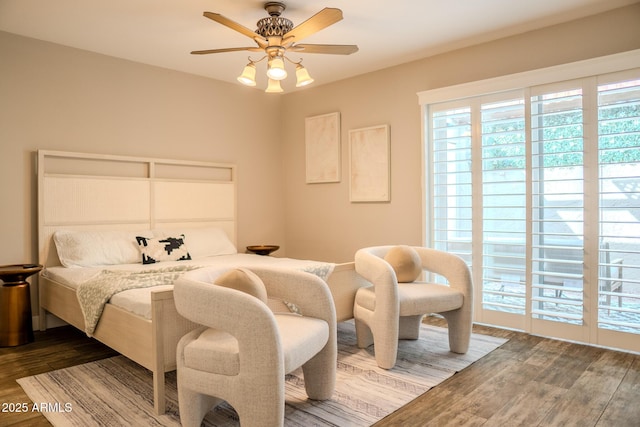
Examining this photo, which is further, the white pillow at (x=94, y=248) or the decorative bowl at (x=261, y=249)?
the decorative bowl at (x=261, y=249)

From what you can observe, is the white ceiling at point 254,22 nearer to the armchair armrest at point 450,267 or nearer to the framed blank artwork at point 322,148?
the framed blank artwork at point 322,148

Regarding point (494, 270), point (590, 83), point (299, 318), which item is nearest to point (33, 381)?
point (299, 318)

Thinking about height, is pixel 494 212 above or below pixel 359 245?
above

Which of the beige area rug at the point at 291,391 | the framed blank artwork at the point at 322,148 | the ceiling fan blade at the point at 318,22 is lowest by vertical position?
the beige area rug at the point at 291,391

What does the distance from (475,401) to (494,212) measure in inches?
73.4

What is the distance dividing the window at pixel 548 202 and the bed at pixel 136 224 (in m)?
1.35

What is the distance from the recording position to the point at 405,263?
3309 mm

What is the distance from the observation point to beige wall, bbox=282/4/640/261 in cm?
336

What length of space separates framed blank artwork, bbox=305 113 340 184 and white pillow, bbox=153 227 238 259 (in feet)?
4.42

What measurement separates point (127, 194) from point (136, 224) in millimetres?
307

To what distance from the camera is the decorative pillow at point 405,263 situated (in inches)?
130

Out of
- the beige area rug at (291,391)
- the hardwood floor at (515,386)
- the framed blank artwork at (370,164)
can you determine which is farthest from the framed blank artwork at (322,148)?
the hardwood floor at (515,386)

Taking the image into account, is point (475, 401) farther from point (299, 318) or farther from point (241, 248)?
point (241, 248)

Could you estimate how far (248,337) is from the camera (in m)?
1.80
